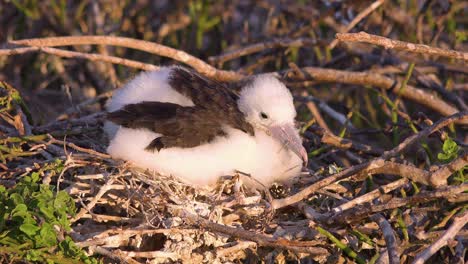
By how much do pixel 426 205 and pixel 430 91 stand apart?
1526 millimetres

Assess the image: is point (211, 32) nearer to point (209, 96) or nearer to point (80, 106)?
point (80, 106)

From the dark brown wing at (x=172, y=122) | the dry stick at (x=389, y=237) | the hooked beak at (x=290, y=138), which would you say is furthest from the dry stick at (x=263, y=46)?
the dry stick at (x=389, y=237)

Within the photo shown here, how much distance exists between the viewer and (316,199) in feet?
11.9

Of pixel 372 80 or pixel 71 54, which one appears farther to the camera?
pixel 372 80

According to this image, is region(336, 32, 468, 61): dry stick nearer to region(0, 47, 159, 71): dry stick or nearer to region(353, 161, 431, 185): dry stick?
region(353, 161, 431, 185): dry stick

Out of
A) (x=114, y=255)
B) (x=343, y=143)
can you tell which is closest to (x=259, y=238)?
(x=114, y=255)

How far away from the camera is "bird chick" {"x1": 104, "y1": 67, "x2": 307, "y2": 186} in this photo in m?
3.46

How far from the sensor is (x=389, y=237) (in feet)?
10.3

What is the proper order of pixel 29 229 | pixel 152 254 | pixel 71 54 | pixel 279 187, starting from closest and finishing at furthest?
pixel 29 229 < pixel 152 254 < pixel 279 187 < pixel 71 54

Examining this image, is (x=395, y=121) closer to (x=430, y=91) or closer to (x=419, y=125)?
(x=419, y=125)

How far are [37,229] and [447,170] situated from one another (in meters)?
1.45

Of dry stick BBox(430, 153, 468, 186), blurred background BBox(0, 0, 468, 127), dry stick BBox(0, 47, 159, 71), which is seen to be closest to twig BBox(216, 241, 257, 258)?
dry stick BBox(430, 153, 468, 186)

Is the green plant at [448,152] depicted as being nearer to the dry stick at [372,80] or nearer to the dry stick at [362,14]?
the dry stick at [372,80]

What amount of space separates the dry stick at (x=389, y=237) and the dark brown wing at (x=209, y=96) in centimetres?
69
